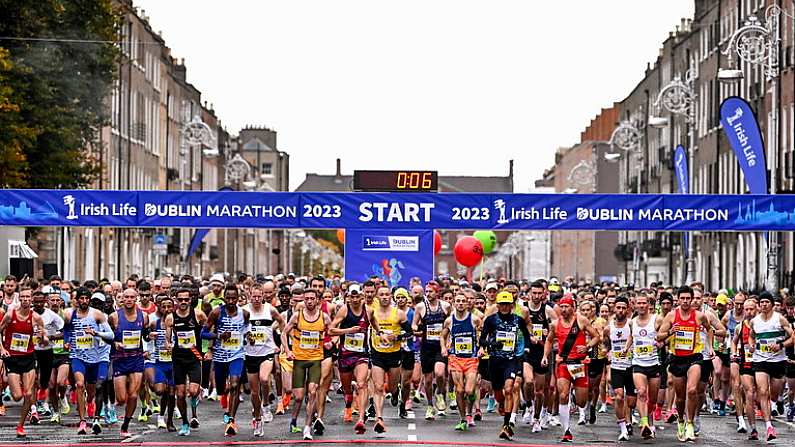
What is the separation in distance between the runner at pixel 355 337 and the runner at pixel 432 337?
7.90 ft

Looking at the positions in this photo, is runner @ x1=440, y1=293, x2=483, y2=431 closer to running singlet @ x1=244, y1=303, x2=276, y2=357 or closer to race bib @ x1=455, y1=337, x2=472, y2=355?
race bib @ x1=455, y1=337, x2=472, y2=355

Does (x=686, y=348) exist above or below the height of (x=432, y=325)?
below

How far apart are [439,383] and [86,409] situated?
194 inches

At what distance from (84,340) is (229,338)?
6.32 feet

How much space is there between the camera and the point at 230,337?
19.8m

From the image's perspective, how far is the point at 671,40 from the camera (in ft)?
258

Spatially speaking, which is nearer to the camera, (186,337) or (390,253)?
(186,337)

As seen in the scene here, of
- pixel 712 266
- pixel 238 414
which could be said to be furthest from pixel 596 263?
pixel 238 414

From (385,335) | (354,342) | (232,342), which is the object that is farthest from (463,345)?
(232,342)

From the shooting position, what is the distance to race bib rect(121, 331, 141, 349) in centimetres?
1991

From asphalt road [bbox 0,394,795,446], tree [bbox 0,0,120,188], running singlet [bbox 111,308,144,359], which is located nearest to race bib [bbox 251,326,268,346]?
asphalt road [bbox 0,394,795,446]

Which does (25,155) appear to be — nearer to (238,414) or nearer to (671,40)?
(238,414)

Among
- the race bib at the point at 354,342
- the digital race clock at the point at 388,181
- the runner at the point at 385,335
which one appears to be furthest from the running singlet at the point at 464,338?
the digital race clock at the point at 388,181

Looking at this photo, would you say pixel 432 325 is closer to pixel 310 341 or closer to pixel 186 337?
pixel 310 341
